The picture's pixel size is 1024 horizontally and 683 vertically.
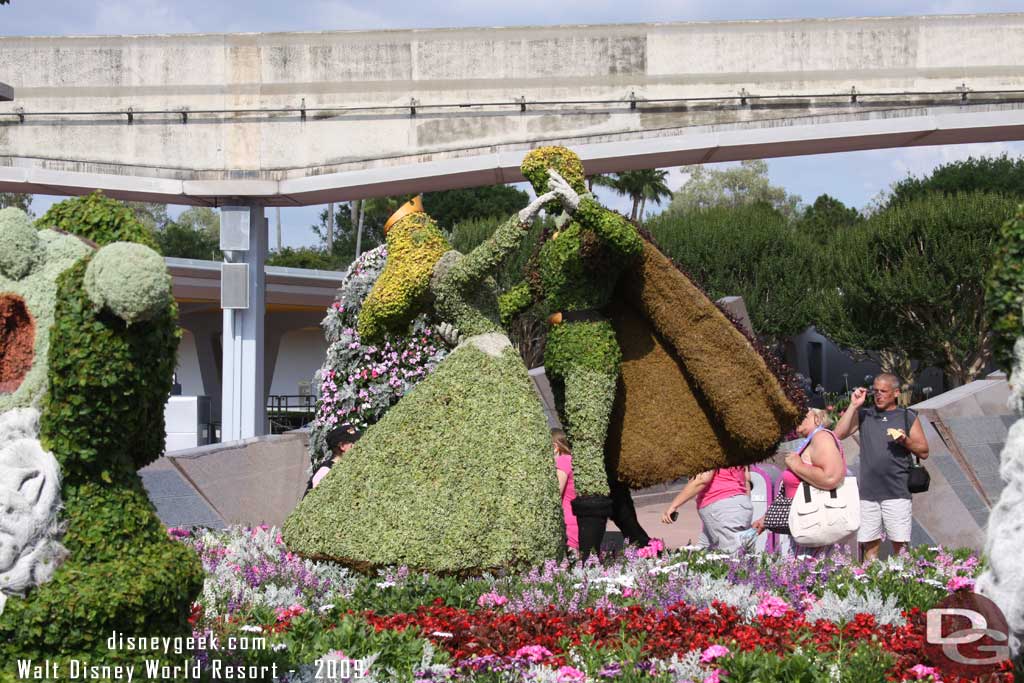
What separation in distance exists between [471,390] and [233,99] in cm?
889

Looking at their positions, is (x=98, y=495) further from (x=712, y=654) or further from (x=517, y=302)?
(x=517, y=302)

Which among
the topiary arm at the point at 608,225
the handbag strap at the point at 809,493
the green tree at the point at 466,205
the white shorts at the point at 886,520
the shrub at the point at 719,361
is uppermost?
the green tree at the point at 466,205

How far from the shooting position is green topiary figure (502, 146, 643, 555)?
635cm

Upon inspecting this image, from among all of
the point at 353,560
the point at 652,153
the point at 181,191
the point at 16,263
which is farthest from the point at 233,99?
the point at 16,263

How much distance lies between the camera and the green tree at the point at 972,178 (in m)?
36.1

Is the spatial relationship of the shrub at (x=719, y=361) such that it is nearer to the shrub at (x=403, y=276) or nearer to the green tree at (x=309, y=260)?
the shrub at (x=403, y=276)

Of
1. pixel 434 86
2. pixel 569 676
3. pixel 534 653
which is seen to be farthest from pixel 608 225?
pixel 434 86

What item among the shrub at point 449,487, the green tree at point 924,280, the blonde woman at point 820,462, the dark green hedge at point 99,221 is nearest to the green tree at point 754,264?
the green tree at point 924,280

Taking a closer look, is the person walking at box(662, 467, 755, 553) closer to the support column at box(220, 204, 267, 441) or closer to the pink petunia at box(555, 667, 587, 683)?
the pink petunia at box(555, 667, 587, 683)

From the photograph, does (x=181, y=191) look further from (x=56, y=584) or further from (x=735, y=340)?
(x=56, y=584)

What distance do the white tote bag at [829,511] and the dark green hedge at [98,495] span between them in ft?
14.1

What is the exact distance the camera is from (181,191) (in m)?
12.7

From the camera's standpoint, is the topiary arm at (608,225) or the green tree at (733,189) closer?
the topiary arm at (608,225)

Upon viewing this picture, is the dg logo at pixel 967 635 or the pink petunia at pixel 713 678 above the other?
the dg logo at pixel 967 635
